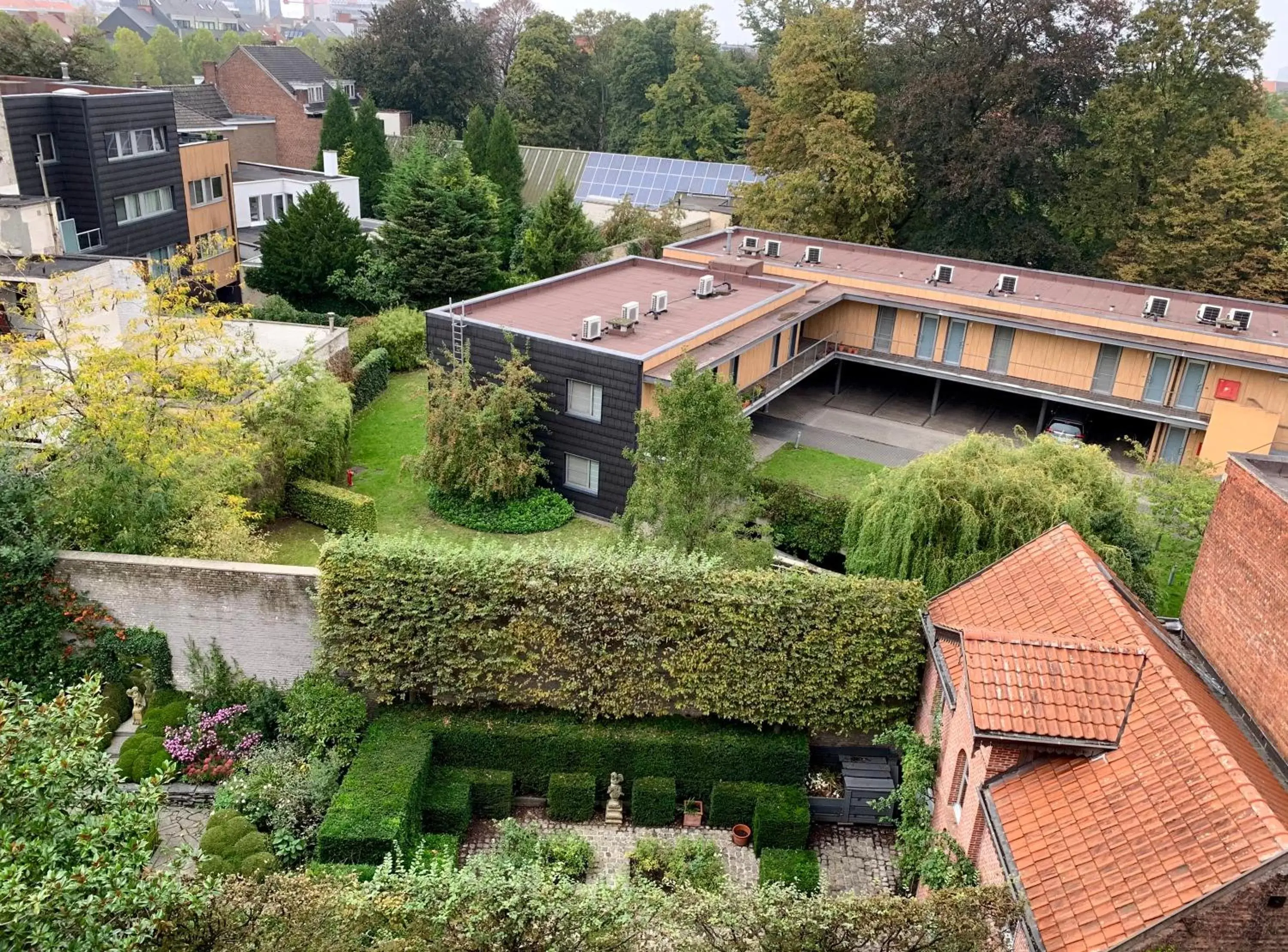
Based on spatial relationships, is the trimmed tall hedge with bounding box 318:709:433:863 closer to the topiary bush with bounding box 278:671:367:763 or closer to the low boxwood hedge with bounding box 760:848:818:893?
the topiary bush with bounding box 278:671:367:763

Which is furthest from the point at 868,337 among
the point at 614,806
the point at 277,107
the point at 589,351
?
the point at 277,107

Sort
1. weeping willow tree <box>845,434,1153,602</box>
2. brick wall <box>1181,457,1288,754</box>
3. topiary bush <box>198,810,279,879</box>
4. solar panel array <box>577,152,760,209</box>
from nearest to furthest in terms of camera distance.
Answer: topiary bush <box>198,810,279,879</box>
brick wall <box>1181,457,1288,754</box>
weeping willow tree <box>845,434,1153,602</box>
solar panel array <box>577,152,760,209</box>

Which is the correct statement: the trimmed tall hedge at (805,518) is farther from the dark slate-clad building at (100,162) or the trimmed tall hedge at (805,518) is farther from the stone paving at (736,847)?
the dark slate-clad building at (100,162)

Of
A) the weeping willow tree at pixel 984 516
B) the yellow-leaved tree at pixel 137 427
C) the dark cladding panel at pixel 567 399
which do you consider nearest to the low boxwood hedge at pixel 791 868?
the weeping willow tree at pixel 984 516

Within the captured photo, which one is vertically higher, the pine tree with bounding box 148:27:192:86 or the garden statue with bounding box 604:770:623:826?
the pine tree with bounding box 148:27:192:86

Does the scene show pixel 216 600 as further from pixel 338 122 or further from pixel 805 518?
pixel 338 122

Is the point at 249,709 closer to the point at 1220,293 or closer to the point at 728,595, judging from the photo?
the point at 728,595

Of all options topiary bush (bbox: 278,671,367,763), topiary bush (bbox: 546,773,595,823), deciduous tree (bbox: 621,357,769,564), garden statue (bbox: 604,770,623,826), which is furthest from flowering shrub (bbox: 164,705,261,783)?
deciduous tree (bbox: 621,357,769,564)
